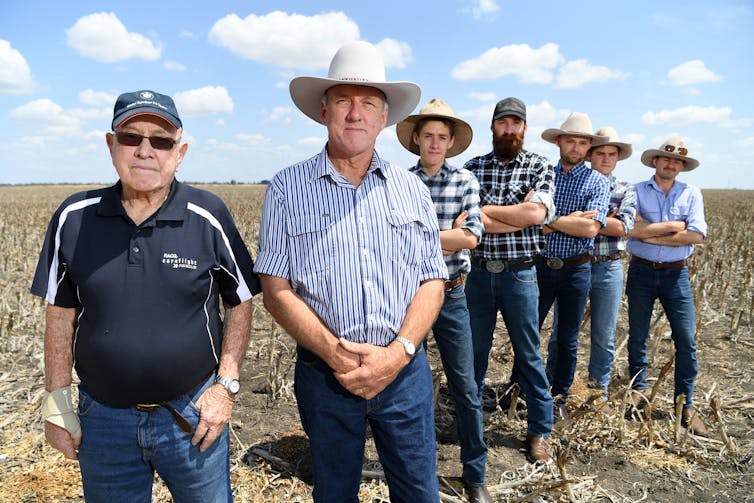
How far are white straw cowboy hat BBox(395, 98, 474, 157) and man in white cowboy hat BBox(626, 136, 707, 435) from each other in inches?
86.3

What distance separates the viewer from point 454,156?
4.21m

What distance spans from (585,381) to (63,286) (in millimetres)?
5234

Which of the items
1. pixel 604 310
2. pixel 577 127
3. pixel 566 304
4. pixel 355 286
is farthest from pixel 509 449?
pixel 577 127

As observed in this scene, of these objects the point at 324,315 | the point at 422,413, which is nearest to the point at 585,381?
the point at 422,413

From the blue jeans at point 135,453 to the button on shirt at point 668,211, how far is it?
4.49 m

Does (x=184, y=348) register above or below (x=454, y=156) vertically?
below

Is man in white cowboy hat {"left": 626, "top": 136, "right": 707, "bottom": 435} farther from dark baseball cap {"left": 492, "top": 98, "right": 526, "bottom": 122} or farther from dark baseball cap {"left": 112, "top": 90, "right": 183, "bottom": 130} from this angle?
dark baseball cap {"left": 112, "top": 90, "right": 183, "bottom": 130}

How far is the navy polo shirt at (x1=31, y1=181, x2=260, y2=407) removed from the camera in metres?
2.01

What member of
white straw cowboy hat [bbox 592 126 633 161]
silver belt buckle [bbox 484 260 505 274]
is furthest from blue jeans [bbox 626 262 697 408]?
silver belt buckle [bbox 484 260 505 274]

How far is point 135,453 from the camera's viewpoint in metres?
2.10

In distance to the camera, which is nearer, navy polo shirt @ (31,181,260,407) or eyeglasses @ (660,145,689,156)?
navy polo shirt @ (31,181,260,407)

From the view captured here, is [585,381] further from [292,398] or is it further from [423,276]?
[423,276]

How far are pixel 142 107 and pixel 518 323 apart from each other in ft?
9.51

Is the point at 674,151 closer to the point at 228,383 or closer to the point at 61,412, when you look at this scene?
the point at 228,383
